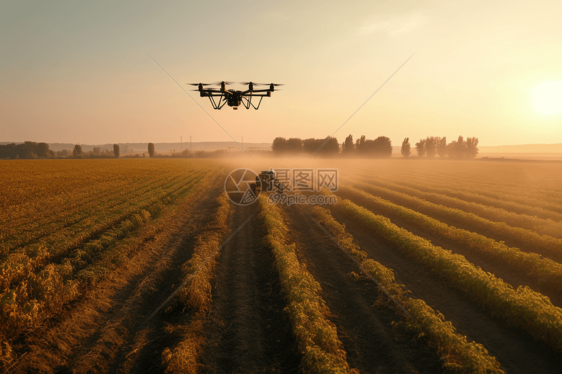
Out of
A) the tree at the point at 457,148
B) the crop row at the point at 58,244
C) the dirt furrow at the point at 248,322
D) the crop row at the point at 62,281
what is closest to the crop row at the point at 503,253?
the dirt furrow at the point at 248,322

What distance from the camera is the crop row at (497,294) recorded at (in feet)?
23.5

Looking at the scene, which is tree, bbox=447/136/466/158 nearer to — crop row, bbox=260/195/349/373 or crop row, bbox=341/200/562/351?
crop row, bbox=341/200/562/351

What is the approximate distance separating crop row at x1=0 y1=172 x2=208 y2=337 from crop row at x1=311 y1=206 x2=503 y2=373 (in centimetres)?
1078

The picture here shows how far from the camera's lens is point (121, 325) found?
7.70m

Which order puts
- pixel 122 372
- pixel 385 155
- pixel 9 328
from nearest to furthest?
1. pixel 122 372
2. pixel 9 328
3. pixel 385 155

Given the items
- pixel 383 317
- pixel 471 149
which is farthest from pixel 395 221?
pixel 471 149

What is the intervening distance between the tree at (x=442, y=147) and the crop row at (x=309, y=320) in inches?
5827

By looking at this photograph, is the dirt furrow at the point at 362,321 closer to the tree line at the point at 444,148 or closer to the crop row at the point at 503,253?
A: the crop row at the point at 503,253

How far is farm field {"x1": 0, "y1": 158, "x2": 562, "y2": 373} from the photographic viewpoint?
6.57m

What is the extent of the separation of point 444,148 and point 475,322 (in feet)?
490

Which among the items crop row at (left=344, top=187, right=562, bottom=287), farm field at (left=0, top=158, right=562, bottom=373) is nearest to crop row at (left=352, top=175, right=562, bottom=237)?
farm field at (left=0, top=158, right=562, bottom=373)

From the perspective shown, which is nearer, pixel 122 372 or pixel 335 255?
pixel 122 372

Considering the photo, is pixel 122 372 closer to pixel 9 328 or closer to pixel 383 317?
Answer: pixel 9 328

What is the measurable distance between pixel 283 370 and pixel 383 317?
12.4 ft
